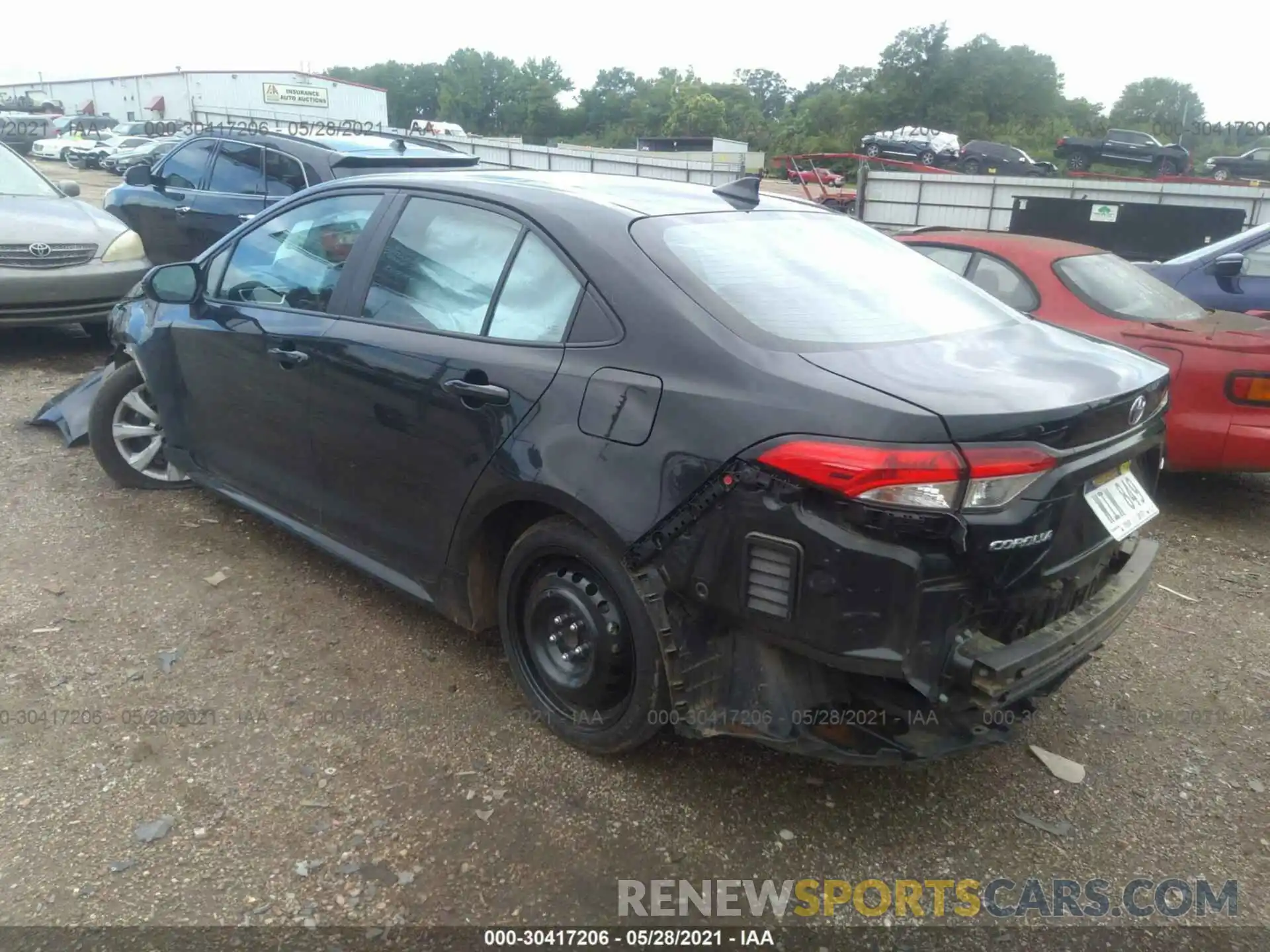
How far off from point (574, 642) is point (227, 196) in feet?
24.4

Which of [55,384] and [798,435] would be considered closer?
[798,435]

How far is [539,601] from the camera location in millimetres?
2924

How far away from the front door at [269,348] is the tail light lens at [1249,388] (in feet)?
13.4

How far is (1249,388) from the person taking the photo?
463cm

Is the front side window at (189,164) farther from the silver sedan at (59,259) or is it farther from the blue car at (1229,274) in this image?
the blue car at (1229,274)

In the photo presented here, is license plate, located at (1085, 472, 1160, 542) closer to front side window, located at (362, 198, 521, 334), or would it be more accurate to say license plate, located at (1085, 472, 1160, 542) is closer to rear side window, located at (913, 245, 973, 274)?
front side window, located at (362, 198, 521, 334)

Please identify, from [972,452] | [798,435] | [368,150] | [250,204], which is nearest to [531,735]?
[798,435]

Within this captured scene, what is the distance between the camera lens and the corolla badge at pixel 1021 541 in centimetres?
221

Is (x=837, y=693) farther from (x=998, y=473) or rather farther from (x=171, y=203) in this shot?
(x=171, y=203)

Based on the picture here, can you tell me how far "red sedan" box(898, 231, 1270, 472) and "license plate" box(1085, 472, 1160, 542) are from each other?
6.70 ft

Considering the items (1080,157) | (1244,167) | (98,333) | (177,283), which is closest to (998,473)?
(177,283)

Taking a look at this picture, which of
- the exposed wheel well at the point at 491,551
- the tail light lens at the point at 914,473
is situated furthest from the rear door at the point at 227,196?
the tail light lens at the point at 914,473

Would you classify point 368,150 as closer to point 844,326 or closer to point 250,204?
point 250,204

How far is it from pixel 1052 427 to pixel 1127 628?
204cm
